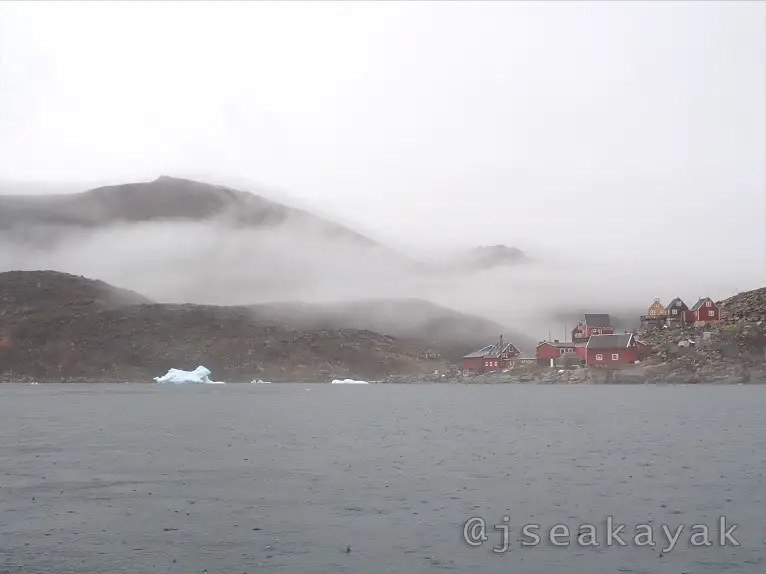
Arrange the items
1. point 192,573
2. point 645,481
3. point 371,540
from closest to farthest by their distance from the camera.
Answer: point 192,573, point 371,540, point 645,481

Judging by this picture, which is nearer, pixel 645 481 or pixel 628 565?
pixel 628 565

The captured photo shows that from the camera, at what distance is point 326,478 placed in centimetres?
5156

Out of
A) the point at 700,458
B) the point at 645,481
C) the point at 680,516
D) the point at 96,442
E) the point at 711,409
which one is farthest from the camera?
the point at 711,409

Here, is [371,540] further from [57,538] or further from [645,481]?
[645,481]

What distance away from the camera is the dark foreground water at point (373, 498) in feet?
102

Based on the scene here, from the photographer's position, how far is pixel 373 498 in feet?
144

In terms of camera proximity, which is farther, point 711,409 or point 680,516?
point 711,409

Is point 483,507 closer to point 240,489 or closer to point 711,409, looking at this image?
point 240,489

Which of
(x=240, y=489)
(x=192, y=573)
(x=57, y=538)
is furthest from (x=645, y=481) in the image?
(x=57, y=538)

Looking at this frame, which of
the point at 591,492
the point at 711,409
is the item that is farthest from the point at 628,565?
the point at 711,409

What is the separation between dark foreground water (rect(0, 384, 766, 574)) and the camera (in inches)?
1224

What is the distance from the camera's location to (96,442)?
7644cm

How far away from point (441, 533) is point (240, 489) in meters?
17.2

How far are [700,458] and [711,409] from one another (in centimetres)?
6577
